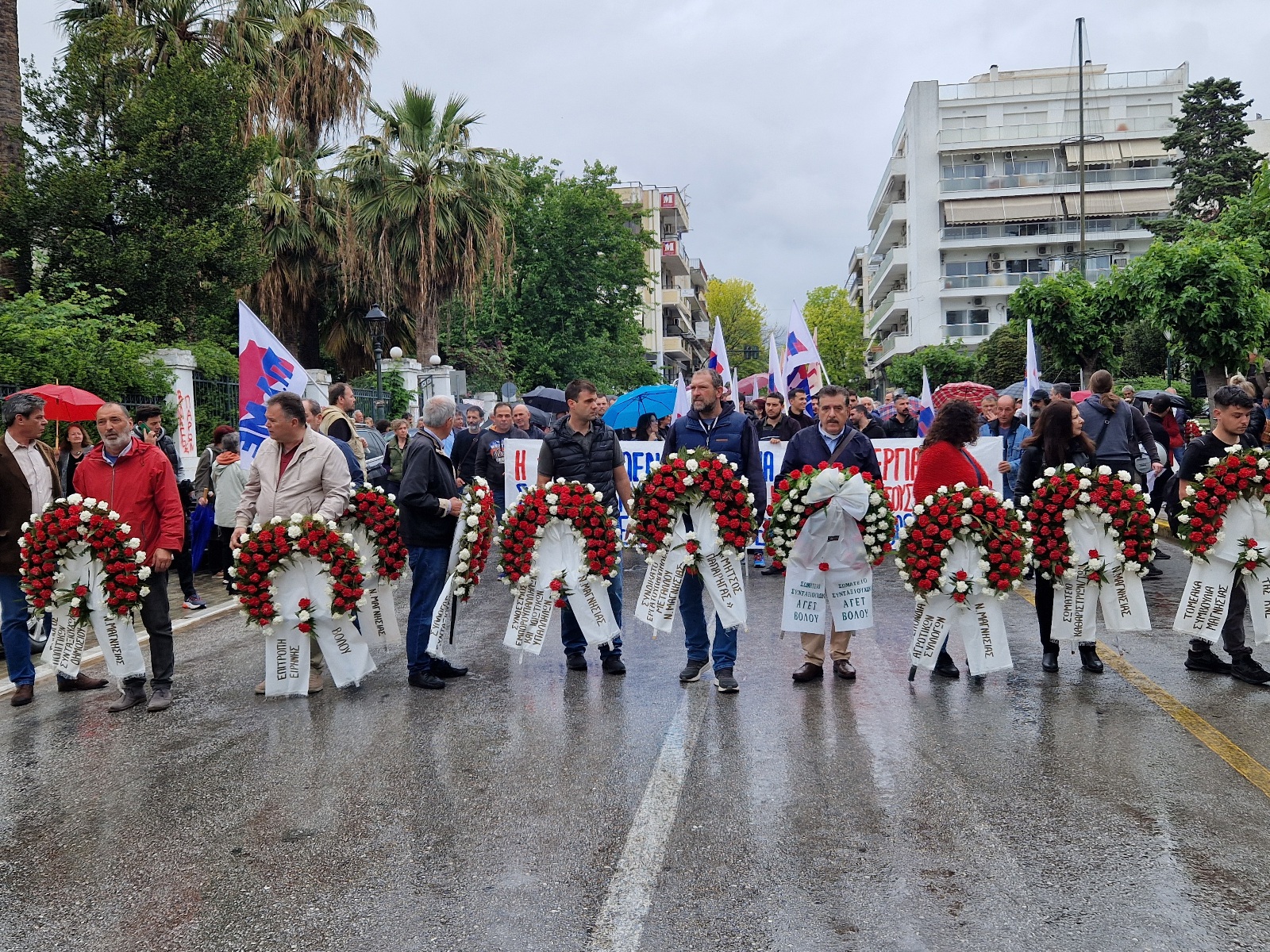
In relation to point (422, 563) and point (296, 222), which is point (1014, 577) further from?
point (296, 222)

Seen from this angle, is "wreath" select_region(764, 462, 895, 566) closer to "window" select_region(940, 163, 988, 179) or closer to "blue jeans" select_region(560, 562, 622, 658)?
"blue jeans" select_region(560, 562, 622, 658)

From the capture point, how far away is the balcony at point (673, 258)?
265 ft

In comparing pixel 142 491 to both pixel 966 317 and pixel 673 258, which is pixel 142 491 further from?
pixel 673 258

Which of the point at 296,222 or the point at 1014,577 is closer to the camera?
the point at 1014,577

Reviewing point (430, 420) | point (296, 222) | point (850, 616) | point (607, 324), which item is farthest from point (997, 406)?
point (607, 324)

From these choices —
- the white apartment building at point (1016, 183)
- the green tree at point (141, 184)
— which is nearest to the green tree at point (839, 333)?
the white apartment building at point (1016, 183)

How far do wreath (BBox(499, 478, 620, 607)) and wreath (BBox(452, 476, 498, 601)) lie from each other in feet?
0.58

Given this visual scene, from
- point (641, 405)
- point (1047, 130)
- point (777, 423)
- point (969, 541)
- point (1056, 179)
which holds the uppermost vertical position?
point (1047, 130)

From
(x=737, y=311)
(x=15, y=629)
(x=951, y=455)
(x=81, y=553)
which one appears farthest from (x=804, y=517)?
(x=737, y=311)

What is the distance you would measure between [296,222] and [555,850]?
2576cm

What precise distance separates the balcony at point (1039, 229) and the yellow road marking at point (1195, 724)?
2394 inches

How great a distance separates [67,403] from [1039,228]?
6328 centimetres

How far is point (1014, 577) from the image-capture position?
23.3ft

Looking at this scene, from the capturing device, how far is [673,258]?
81.8 meters
